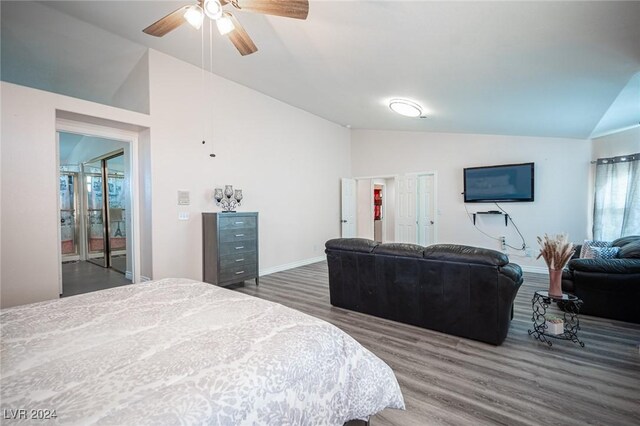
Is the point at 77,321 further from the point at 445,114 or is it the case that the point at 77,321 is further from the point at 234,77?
the point at 445,114

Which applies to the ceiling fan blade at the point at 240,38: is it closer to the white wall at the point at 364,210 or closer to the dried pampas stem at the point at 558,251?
the dried pampas stem at the point at 558,251

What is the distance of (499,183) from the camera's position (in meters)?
5.43

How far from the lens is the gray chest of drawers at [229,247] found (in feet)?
13.4

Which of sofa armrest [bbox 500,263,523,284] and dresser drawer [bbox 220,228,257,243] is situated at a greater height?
dresser drawer [bbox 220,228,257,243]

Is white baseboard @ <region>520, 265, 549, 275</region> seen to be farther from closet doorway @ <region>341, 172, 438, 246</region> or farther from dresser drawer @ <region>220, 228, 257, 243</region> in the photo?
dresser drawer @ <region>220, 228, 257, 243</region>

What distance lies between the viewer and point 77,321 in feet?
4.42

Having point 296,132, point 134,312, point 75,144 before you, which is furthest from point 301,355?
point 75,144

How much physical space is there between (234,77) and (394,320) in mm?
4255

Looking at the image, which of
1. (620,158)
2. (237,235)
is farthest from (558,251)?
(237,235)

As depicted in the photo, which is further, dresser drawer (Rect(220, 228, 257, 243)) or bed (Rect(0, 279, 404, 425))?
dresser drawer (Rect(220, 228, 257, 243))

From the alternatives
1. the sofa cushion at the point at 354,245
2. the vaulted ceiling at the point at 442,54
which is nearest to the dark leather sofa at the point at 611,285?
the vaulted ceiling at the point at 442,54

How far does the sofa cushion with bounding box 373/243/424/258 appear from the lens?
2850mm

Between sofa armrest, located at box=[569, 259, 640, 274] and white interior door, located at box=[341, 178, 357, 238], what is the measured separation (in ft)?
15.1

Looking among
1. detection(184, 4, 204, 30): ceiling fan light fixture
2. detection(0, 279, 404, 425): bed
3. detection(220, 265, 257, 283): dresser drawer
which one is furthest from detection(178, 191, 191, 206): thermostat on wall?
detection(0, 279, 404, 425): bed
